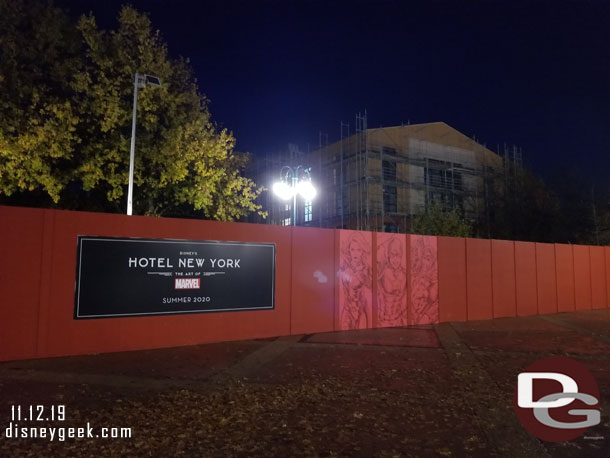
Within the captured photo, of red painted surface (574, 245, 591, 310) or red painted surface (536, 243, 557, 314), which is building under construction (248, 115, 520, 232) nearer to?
red painted surface (574, 245, 591, 310)

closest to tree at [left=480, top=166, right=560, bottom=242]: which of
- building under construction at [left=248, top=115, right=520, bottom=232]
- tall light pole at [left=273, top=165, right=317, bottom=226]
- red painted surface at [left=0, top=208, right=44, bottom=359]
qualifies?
building under construction at [left=248, top=115, right=520, bottom=232]

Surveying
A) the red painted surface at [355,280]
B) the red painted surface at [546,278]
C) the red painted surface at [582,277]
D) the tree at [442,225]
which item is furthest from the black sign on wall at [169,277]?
the tree at [442,225]

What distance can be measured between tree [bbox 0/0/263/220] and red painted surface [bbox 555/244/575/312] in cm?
1266

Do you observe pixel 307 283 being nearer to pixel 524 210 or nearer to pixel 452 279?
pixel 452 279

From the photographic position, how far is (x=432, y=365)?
23.1 feet

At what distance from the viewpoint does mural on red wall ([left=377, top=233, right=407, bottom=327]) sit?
11.2m

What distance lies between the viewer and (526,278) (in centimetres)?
1435

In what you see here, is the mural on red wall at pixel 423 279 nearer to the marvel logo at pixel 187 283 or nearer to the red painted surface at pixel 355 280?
the red painted surface at pixel 355 280

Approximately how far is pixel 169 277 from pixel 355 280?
461 centimetres

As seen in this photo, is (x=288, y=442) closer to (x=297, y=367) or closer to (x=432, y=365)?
(x=297, y=367)

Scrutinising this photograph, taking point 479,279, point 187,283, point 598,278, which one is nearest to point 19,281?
point 187,283

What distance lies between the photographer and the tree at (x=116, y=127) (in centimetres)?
1255

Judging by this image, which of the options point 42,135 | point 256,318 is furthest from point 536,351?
point 42,135

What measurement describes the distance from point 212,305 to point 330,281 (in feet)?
9.83
